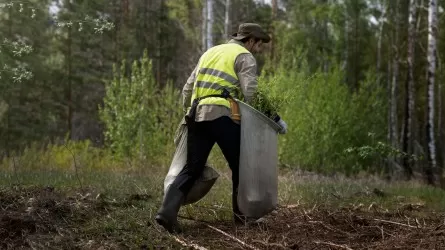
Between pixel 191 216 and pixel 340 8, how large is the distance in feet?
75.5

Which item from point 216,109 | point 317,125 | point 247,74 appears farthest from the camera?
point 317,125

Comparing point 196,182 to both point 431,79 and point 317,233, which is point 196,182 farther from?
point 431,79

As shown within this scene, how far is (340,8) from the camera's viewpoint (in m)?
27.7

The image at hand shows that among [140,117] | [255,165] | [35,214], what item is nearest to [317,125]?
[140,117]

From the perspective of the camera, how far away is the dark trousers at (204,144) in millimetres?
5703

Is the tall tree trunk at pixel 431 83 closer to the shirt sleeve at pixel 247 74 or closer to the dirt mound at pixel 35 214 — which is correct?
the shirt sleeve at pixel 247 74

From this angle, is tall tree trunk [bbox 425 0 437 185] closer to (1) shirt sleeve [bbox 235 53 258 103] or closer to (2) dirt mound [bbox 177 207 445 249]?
(2) dirt mound [bbox 177 207 445 249]

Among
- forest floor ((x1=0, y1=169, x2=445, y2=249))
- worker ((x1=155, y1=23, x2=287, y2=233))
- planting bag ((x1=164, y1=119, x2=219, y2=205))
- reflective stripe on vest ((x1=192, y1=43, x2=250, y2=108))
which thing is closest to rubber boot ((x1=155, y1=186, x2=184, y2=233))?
worker ((x1=155, y1=23, x2=287, y2=233))

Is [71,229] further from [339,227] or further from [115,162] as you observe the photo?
[115,162]

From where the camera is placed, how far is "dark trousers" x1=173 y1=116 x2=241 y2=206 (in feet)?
18.7

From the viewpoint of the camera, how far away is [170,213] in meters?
5.50

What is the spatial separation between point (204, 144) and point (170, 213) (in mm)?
775

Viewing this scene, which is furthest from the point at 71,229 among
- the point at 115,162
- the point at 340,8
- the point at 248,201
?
the point at 340,8

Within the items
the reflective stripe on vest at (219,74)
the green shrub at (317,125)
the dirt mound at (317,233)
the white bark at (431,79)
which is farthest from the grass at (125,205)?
the green shrub at (317,125)
